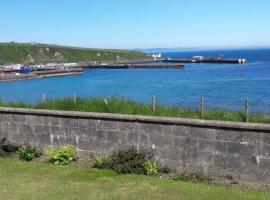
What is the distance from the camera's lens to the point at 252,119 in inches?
547

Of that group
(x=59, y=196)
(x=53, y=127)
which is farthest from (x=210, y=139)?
(x=53, y=127)

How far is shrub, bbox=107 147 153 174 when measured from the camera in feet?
43.5

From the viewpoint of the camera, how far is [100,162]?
14.1 meters

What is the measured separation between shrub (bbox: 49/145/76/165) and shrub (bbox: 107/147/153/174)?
1.52 metres

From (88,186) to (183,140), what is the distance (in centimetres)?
282

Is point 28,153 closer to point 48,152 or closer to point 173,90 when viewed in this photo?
point 48,152

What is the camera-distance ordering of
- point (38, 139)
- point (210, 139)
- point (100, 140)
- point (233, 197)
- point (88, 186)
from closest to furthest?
point (233, 197)
point (88, 186)
point (210, 139)
point (100, 140)
point (38, 139)

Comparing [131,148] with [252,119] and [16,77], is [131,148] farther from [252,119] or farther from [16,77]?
[16,77]

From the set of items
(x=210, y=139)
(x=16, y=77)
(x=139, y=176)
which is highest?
(x=210, y=139)

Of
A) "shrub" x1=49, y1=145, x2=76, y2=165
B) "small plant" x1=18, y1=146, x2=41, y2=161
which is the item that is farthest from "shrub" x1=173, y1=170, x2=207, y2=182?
"small plant" x1=18, y1=146, x2=41, y2=161

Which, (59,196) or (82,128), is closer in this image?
(59,196)

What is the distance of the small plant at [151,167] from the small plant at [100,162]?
117 centimetres

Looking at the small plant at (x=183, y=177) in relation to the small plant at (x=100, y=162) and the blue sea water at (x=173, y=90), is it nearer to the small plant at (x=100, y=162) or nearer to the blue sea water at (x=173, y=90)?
the small plant at (x=100, y=162)

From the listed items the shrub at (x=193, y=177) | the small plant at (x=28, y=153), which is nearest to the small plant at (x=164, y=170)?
the shrub at (x=193, y=177)
